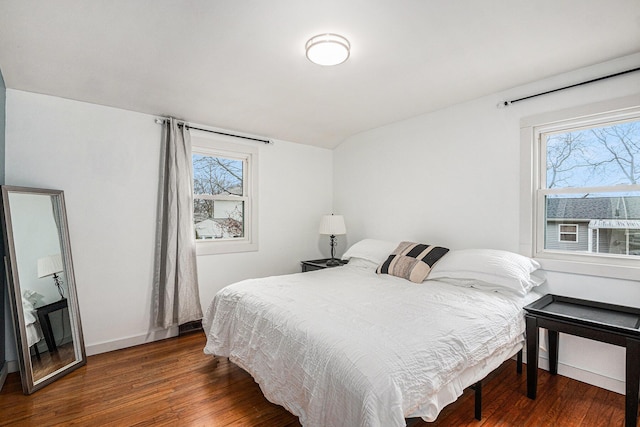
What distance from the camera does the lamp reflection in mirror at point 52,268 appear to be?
92.9 inches

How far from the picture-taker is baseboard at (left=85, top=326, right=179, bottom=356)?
272 centimetres

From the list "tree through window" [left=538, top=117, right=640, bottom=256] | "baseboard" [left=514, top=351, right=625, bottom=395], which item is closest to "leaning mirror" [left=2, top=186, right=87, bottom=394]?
"baseboard" [left=514, top=351, right=625, bottom=395]

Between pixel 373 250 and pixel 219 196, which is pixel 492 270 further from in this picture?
pixel 219 196

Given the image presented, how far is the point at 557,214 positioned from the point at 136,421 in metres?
3.40

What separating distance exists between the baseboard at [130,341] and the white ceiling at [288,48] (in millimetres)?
2192

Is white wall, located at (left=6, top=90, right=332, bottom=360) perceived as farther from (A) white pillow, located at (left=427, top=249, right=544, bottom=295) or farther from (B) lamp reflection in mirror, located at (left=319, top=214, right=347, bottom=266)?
(A) white pillow, located at (left=427, top=249, right=544, bottom=295)

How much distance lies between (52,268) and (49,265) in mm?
37

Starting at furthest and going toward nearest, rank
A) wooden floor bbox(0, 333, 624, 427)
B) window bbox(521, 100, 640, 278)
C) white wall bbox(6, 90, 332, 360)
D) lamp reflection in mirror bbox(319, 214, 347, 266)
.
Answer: lamp reflection in mirror bbox(319, 214, 347, 266) < white wall bbox(6, 90, 332, 360) < window bbox(521, 100, 640, 278) < wooden floor bbox(0, 333, 624, 427)

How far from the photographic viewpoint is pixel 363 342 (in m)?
1.44

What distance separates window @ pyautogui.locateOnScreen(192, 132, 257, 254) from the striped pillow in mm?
1694

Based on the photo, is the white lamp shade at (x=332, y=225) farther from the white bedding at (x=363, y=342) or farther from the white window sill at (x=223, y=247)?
the white bedding at (x=363, y=342)

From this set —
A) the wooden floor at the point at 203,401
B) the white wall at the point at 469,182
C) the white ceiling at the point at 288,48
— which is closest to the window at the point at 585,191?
the white wall at the point at 469,182

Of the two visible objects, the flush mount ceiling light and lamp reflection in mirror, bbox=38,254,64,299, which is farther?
lamp reflection in mirror, bbox=38,254,64,299

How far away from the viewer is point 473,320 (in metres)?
1.79
